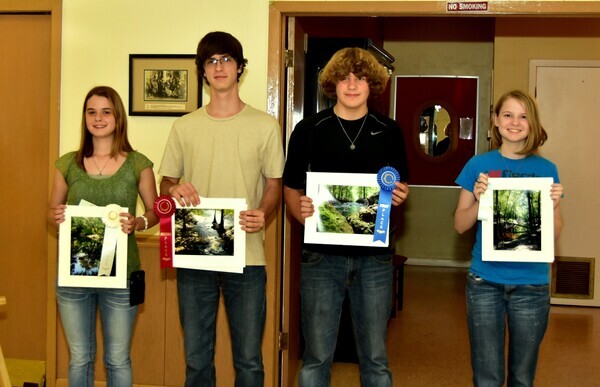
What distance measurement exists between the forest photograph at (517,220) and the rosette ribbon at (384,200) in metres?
0.39

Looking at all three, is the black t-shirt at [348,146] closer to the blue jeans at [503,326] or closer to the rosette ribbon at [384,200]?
the rosette ribbon at [384,200]

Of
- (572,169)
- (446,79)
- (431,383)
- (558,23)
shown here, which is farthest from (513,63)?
(431,383)

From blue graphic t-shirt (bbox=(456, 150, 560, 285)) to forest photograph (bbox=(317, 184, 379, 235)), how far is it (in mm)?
392

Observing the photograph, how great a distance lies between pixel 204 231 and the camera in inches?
105

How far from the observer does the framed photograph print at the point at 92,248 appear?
2613 millimetres

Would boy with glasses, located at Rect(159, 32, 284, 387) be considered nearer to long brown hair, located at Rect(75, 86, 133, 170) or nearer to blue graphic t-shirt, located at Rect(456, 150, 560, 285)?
long brown hair, located at Rect(75, 86, 133, 170)

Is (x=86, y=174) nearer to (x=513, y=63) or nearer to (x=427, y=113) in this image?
(x=513, y=63)

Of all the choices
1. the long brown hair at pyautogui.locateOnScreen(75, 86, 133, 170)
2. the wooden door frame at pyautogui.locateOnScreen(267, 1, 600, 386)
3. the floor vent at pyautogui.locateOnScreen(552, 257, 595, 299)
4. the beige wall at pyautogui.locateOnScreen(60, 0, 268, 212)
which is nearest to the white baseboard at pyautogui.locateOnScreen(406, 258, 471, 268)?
the floor vent at pyautogui.locateOnScreen(552, 257, 595, 299)

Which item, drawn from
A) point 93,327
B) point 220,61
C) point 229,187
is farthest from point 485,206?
point 93,327

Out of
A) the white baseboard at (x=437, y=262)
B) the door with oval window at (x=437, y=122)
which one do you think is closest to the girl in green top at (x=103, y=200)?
the door with oval window at (x=437, y=122)

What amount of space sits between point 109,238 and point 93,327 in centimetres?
36

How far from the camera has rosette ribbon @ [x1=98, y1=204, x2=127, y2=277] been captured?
2609 millimetres

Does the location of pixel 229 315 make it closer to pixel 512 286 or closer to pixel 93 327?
pixel 93 327

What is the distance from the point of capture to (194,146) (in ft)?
8.91
